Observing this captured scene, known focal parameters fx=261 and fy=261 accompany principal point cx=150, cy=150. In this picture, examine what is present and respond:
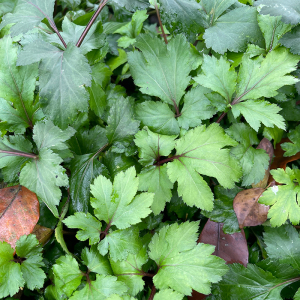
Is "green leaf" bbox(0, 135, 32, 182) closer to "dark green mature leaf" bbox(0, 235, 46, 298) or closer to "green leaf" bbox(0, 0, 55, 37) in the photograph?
"dark green mature leaf" bbox(0, 235, 46, 298)

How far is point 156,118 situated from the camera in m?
1.19

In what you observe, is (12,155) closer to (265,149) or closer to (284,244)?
(265,149)

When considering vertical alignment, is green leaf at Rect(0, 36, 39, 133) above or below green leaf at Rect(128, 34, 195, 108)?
below

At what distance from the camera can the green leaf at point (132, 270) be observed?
42.2 inches

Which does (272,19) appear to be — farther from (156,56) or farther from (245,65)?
(156,56)

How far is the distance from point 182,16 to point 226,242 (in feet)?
3.34

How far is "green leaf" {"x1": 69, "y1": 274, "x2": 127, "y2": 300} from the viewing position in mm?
1024

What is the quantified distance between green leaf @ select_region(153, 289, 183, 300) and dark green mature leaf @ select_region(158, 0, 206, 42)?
107cm

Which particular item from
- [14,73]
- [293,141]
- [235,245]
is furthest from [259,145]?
[14,73]

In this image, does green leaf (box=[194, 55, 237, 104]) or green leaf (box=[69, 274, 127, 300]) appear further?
green leaf (box=[194, 55, 237, 104])

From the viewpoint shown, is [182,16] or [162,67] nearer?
[182,16]

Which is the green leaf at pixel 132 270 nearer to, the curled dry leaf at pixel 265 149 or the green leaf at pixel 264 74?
the curled dry leaf at pixel 265 149

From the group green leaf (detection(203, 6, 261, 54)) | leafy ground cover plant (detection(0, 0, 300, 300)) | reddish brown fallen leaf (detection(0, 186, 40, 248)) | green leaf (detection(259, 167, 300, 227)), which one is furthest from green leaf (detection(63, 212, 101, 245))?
green leaf (detection(203, 6, 261, 54))

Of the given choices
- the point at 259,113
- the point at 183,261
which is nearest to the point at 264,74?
the point at 259,113
